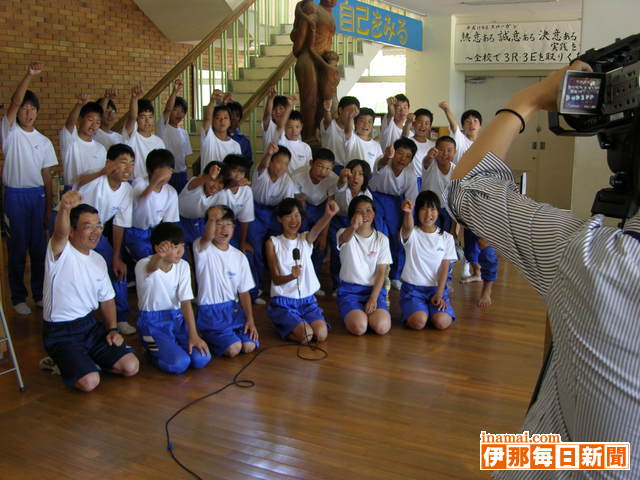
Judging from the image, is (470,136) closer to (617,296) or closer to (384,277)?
(384,277)

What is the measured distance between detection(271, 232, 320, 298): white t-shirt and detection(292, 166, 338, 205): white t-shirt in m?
0.82

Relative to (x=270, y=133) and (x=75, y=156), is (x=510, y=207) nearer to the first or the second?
(x=75, y=156)

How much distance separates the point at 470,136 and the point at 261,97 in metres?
1.92

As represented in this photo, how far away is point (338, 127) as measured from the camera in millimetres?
5070

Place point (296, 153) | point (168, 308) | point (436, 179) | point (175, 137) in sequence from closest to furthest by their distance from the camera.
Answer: point (168, 308), point (436, 179), point (296, 153), point (175, 137)

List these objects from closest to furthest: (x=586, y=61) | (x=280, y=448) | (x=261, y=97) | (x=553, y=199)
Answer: (x=586, y=61), (x=280, y=448), (x=261, y=97), (x=553, y=199)

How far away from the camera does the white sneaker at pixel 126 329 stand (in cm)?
375

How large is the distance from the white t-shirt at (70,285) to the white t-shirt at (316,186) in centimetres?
185

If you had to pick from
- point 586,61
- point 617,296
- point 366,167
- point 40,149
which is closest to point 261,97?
point 366,167

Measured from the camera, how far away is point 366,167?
439 cm

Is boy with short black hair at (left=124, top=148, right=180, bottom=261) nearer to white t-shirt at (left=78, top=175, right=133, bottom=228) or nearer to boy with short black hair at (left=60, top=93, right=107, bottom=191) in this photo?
white t-shirt at (left=78, top=175, right=133, bottom=228)

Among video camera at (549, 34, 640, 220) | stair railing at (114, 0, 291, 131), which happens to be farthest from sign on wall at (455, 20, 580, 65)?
video camera at (549, 34, 640, 220)

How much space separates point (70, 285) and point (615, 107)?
2634mm

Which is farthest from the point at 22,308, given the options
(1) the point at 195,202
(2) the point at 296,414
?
(2) the point at 296,414
